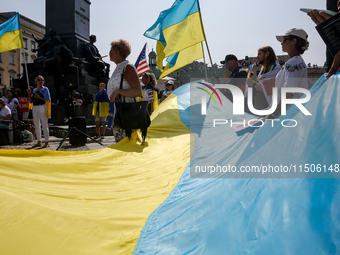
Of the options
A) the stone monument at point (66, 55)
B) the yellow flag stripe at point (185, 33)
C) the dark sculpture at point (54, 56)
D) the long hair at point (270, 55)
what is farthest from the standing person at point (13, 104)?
the long hair at point (270, 55)

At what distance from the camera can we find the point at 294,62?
2.78 meters

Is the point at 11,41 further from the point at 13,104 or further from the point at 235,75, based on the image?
the point at 235,75

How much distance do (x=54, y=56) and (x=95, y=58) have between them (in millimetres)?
1841

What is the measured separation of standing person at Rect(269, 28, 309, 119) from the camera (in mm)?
2717

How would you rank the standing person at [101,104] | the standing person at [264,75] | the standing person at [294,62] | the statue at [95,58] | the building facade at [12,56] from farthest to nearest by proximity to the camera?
the building facade at [12,56], the statue at [95,58], the standing person at [101,104], the standing person at [264,75], the standing person at [294,62]

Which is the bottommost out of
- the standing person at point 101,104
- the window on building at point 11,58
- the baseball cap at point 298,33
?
the standing person at point 101,104

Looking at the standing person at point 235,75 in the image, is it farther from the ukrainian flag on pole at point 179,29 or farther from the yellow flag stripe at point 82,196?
the yellow flag stripe at point 82,196

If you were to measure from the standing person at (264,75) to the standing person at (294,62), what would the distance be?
37.6 inches

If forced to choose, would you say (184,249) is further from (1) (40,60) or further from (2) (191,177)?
(1) (40,60)

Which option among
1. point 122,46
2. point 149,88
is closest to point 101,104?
point 149,88

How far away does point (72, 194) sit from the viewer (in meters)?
1.82

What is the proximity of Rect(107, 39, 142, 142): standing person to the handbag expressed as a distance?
0.06 metres

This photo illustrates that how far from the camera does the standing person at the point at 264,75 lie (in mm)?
3986

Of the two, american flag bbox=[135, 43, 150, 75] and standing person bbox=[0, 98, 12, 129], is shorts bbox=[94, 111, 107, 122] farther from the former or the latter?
standing person bbox=[0, 98, 12, 129]
